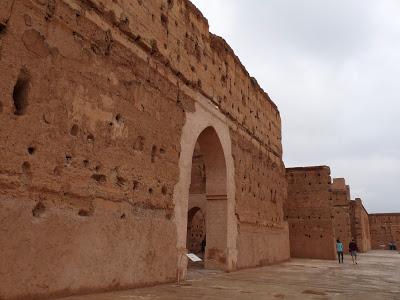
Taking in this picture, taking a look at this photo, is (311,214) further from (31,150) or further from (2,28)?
(2,28)

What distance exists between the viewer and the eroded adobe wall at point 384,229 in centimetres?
3375

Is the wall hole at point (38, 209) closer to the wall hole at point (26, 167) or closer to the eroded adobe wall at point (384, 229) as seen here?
the wall hole at point (26, 167)

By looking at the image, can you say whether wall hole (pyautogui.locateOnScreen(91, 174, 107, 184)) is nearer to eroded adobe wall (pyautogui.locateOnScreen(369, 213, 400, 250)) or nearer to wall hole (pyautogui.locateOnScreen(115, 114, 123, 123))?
wall hole (pyautogui.locateOnScreen(115, 114, 123, 123))

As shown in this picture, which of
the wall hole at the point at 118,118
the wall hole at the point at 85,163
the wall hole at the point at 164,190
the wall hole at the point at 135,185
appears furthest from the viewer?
the wall hole at the point at 164,190

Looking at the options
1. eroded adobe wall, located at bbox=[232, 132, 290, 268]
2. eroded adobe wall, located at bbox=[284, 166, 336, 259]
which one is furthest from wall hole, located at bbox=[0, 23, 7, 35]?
eroded adobe wall, located at bbox=[284, 166, 336, 259]

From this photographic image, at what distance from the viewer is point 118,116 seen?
5.44 meters

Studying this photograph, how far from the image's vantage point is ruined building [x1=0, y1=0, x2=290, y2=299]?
13.0ft

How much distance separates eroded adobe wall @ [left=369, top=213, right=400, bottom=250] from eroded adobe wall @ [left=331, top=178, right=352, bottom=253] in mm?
12028

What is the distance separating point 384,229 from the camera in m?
35.1

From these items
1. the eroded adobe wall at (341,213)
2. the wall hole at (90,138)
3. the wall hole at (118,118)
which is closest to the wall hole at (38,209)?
the wall hole at (90,138)

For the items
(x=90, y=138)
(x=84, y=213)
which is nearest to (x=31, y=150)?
(x=90, y=138)

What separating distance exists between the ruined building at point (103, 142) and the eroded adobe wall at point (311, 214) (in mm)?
7712

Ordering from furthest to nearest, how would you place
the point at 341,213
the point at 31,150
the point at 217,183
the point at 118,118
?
the point at 341,213 < the point at 217,183 < the point at 118,118 < the point at 31,150

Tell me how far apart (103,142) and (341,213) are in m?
21.6
